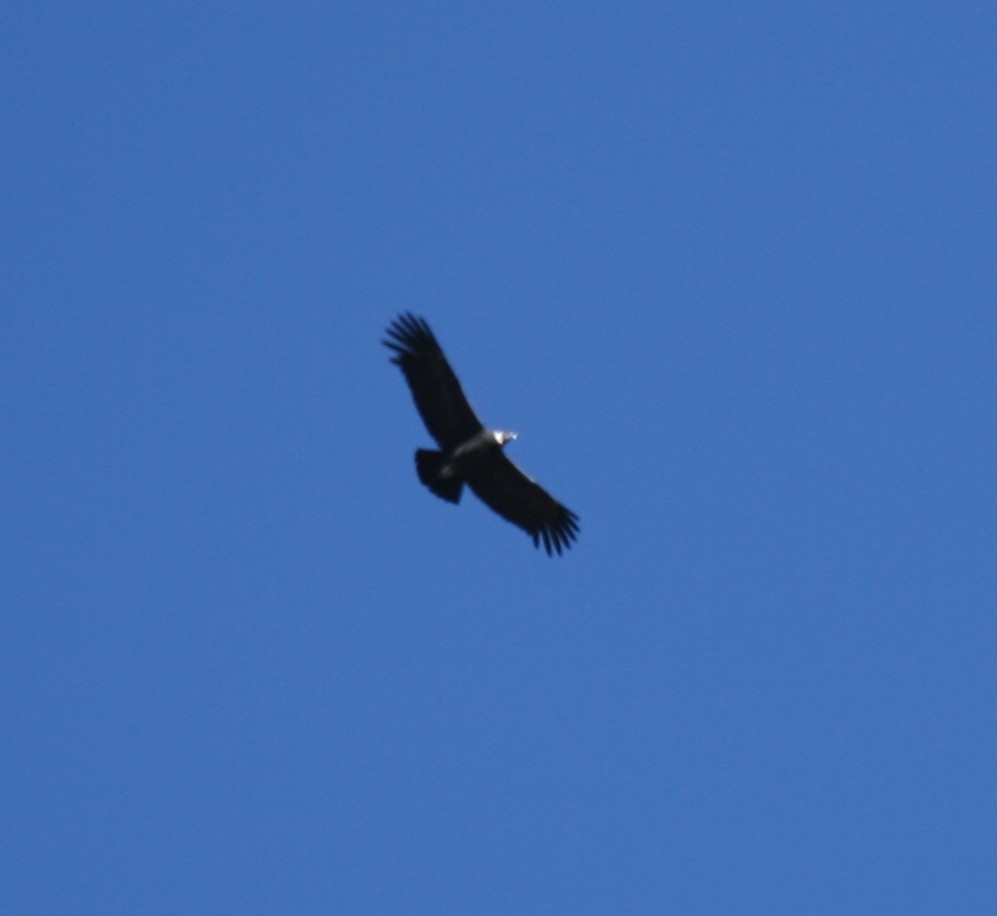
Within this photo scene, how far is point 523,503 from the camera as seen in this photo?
26422 millimetres

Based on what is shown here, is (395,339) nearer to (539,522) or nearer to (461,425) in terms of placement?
(461,425)

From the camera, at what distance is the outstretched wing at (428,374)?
24875mm

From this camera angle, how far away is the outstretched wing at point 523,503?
2588cm

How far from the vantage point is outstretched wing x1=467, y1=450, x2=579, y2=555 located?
25.9m

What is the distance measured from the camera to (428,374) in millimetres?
24953

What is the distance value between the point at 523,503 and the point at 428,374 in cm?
233

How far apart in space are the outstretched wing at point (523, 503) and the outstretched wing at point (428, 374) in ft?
2.89

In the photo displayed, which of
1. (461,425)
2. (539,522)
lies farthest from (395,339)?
(539,522)

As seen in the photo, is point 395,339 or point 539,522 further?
point 539,522

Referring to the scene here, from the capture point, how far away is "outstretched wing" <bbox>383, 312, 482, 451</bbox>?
2488 centimetres

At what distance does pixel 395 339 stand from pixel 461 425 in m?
1.20

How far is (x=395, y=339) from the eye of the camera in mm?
24906

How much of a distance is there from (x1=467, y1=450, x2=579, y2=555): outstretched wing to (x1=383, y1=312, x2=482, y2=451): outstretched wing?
34.7 inches
